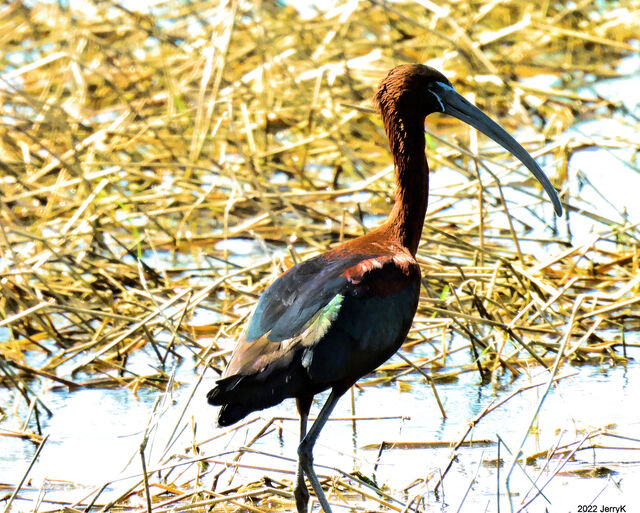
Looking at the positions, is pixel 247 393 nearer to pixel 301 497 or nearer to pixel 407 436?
pixel 301 497

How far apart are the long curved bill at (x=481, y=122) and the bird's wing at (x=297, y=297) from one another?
2.44 feet

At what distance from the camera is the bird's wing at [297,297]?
327 centimetres

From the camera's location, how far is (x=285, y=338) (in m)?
3.24

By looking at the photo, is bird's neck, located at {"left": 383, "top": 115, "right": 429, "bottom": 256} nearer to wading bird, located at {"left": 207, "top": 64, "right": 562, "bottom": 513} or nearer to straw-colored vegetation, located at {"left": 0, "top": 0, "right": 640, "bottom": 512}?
wading bird, located at {"left": 207, "top": 64, "right": 562, "bottom": 513}

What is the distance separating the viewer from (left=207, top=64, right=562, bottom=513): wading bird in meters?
3.15

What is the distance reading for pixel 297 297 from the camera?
3.36 metres

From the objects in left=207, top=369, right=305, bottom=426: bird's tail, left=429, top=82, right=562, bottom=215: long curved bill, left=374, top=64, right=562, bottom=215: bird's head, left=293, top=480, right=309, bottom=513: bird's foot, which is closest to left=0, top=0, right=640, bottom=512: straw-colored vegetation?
left=293, top=480, right=309, bottom=513: bird's foot

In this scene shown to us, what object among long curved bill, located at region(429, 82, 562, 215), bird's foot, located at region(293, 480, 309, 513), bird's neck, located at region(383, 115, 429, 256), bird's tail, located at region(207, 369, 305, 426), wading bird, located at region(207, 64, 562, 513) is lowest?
bird's foot, located at region(293, 480, 309, 513)

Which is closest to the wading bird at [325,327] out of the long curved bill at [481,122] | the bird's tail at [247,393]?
the bird's tail at [247,393]

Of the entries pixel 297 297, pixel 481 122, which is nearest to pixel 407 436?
pixel 297 297

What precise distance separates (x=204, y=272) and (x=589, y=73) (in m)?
4.19

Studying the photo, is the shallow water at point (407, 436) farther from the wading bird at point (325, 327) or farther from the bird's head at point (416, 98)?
the bird's head at point (416, 98)

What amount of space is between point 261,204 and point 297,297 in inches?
88.5

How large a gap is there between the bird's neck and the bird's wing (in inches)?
12.7
